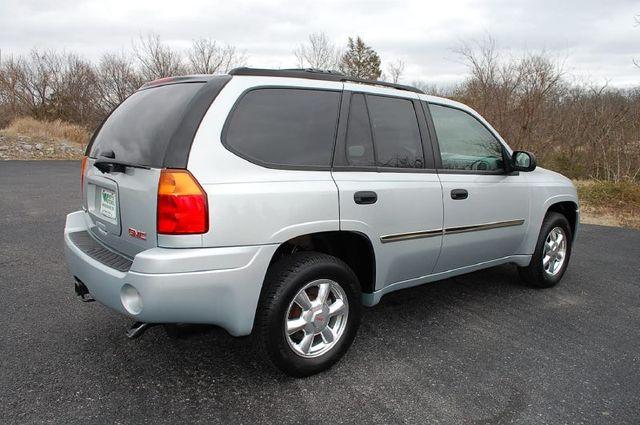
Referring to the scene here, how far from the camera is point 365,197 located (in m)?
2.79

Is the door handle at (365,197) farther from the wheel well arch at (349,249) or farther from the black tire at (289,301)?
the black tire at (289,301)

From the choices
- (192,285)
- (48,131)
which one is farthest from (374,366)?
(48,131)

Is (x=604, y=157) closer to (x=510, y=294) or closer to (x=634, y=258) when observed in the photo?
(x=634, y=258)

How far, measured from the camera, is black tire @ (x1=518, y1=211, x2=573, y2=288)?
422 centimetres

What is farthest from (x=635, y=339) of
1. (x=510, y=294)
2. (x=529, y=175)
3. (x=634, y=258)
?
(x=634, y=258)

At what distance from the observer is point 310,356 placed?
105 inches

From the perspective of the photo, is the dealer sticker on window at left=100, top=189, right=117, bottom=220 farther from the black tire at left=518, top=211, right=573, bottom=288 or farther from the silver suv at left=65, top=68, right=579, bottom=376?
the black tire at left=518, top=211, right=573, bottom=288

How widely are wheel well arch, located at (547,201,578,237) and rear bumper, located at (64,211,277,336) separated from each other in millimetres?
3343

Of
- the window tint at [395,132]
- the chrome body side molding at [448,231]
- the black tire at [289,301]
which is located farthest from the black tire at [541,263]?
the black tire at [289,301]

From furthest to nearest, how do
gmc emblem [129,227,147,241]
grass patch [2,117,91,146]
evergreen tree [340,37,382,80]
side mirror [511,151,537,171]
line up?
evergreen tree [340,37,382,80], grass patch [2,117,91,146], side mirror [511,151,537,171], gmc emblem [129,227,147,241]

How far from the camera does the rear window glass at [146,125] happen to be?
2379 mm

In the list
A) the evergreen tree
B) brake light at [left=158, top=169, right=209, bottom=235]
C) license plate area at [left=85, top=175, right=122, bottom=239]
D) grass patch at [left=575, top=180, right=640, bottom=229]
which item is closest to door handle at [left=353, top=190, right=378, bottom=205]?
brake light at [left=158, top=169, right=209, bottom=235]

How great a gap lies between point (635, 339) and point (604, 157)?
34.7 ft

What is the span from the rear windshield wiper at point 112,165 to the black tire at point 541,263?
3.49 metres
